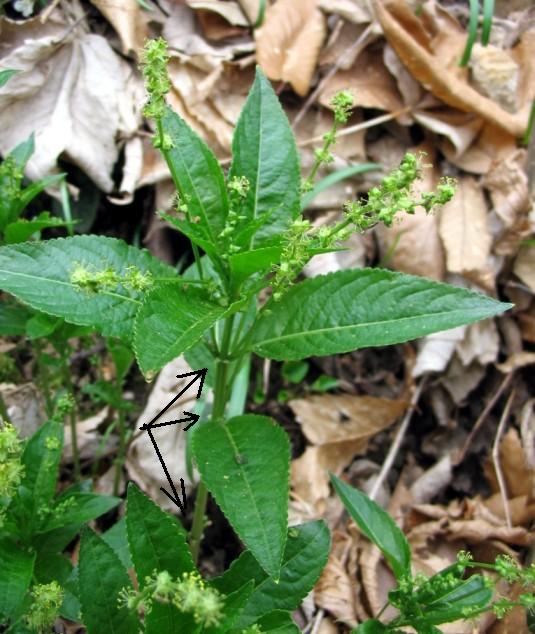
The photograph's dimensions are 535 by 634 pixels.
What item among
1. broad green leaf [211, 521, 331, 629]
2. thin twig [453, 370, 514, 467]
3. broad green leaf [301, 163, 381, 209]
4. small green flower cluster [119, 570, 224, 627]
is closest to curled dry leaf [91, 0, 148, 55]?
broad green leaf [301, 163, 381, 209]

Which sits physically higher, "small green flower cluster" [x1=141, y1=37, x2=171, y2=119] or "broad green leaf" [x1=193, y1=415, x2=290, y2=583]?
"small green flower cluster" [x1=141, y1=37, x2=171, y2=119]

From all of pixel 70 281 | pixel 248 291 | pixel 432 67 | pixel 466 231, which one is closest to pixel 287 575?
pixel 248 291

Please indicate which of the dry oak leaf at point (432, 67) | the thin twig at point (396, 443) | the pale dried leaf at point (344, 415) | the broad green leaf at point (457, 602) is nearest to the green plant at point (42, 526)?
the broad green leaf at point (457, 602)

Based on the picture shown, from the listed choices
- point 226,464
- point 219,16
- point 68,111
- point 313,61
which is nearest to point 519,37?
point 313,61

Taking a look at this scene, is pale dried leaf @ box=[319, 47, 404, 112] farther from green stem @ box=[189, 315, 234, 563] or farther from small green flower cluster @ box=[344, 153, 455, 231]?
small green flower cluster @ box=[344, 153, 455, 231]

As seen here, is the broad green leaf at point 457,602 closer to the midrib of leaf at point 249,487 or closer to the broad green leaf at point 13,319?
the midrib of leaf at point 249,487

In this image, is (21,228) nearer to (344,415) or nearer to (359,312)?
(359,312)
